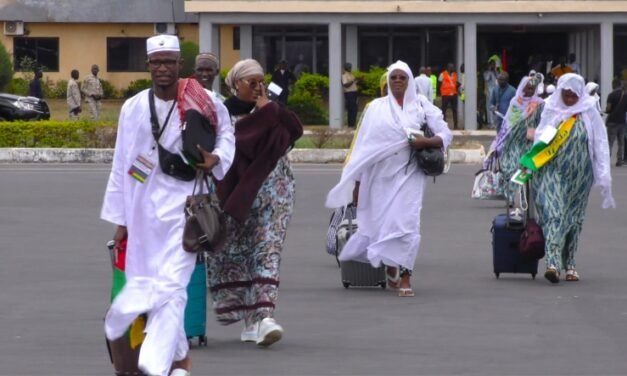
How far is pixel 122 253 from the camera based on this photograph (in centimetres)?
801

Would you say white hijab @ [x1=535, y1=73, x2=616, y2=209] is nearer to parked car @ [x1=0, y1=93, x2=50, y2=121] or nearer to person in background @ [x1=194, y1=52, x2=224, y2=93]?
person in background @ [x1=194, y1=52, x2=224, y2=93]

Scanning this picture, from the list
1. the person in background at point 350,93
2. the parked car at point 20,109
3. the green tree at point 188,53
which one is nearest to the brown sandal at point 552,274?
the parked car at point 20,109

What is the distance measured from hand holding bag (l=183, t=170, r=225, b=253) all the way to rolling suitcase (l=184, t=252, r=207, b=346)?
1.48m

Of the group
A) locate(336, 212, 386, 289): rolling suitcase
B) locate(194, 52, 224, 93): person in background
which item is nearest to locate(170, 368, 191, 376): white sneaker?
locate(194, 52, 224, 93): person in background

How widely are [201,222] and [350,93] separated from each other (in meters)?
31.4

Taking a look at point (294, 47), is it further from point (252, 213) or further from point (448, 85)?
point (252, 213)

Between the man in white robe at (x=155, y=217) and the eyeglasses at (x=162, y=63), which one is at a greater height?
the eyeglasses at (x=162, y=63)

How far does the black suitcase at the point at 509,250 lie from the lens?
43.7 feet

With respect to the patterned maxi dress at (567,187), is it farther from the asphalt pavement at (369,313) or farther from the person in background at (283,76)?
the person in background at (283,76)

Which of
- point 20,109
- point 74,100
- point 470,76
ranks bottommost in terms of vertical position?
point 20,109

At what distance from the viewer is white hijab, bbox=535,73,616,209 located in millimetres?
13203

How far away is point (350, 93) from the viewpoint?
128 ft

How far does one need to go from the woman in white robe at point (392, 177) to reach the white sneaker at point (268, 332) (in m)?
2.79

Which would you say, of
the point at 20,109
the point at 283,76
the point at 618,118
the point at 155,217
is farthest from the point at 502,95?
the point at 155,217
